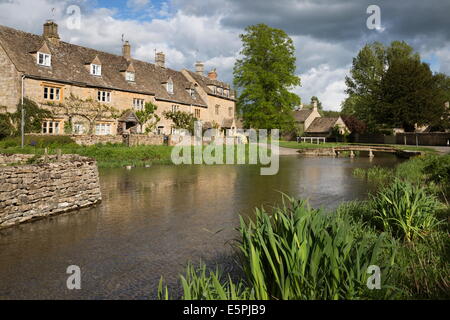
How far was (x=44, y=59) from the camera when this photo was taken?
34750mm

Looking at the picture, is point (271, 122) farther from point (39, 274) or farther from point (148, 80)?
point (39, 274)

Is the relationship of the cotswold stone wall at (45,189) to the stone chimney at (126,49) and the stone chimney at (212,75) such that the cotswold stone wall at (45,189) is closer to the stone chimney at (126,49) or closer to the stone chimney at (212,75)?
the stone chimney at (126,49)

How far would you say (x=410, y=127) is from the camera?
62469 mm

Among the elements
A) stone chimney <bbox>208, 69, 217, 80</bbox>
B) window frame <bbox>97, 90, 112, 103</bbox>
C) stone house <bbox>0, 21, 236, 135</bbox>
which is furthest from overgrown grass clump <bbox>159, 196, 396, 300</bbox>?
stone chimney <bbox>208, 69, 217, 80</bbox>

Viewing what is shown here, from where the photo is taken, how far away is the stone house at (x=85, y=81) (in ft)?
106

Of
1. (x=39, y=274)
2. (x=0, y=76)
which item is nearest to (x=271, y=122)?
(x=0, y=76)

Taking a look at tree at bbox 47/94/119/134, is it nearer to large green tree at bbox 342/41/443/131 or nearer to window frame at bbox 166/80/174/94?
window frame at bbox 166/80/174/94

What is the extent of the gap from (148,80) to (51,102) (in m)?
Result: 15.9

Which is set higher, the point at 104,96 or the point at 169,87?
the point at 169,87

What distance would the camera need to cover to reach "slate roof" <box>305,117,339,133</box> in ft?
262

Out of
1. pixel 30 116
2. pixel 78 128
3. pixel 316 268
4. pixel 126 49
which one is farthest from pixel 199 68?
pixel 316 268

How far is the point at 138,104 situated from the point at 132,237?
36088 millimetres

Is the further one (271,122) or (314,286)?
(271,122)

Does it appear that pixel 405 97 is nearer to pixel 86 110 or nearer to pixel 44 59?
pixel 86 110
